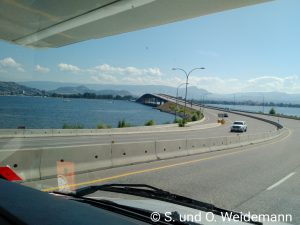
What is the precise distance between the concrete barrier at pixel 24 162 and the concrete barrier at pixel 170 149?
6453mm

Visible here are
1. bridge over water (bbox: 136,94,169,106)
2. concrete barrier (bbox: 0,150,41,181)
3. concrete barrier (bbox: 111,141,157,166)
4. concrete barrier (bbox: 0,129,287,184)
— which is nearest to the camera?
concrete barrier (bbox: 0,150,41,181)

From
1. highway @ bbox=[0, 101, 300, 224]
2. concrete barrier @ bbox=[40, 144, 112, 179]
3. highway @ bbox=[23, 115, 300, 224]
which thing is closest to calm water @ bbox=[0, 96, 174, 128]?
highway @ bbox=[0, 101, 300, 224]

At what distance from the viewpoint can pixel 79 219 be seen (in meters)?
→ 2.09

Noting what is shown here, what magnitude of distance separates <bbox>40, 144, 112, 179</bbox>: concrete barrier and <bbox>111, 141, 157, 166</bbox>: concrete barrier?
0.39 meters

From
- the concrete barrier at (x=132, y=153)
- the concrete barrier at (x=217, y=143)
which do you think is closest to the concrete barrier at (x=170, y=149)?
the concrete barrier at (x=132, y=153)

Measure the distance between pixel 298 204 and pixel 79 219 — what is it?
6.66 meters

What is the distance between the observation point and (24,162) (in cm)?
845

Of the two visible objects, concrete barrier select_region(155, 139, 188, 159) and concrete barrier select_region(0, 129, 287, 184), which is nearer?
concrete barrier select_region(0, 129, 287, 184)

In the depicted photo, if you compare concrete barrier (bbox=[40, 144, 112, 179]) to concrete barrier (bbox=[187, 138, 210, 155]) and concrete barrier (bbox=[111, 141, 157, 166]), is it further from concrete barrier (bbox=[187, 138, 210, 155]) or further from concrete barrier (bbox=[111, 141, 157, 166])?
concrete barrier (bbox=[187, 138, 210, 155])

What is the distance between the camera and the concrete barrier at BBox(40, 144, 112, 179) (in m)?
9.06

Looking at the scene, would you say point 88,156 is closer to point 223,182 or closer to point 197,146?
point 223,182

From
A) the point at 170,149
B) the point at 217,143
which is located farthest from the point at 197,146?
the point at 217,143

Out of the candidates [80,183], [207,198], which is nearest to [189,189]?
[207,198]

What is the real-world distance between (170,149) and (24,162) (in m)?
8.10
